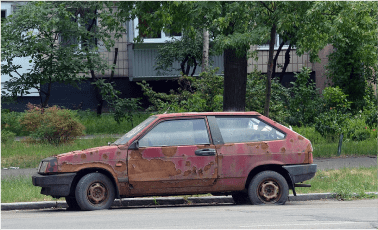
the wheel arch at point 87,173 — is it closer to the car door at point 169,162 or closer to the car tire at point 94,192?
the car tire at point 94,192

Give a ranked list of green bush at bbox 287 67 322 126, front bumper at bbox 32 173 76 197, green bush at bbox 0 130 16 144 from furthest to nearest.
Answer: green bush at bbox 287 67 322 126 < green bush at bbox 0 130 16 144 < front bumper at bbox 32 173 76 197

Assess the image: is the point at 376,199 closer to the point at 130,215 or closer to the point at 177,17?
the point at 130,215

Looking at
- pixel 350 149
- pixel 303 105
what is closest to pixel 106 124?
pixel 303 105

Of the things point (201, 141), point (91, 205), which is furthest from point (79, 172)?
point (201, 141)

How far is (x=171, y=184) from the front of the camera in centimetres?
841

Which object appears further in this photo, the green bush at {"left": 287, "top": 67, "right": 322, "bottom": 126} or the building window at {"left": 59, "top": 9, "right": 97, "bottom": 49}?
the building window at {"left": 59, "top": 9, "right": 97, "bottom": 49}

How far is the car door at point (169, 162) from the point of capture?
27.4 feet

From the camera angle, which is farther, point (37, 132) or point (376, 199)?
point (37, 132)

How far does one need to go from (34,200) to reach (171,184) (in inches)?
102

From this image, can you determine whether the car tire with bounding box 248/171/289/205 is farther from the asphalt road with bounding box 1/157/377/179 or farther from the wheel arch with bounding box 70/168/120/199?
the asphalt road with bounding box 1/157/377/179

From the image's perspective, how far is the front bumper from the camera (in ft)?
26.7

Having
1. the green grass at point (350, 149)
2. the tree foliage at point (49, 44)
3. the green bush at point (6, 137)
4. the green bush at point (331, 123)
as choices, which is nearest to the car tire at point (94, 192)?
the green grass at point (350, 149)

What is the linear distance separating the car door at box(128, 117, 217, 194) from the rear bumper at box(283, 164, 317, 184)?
1.24 m

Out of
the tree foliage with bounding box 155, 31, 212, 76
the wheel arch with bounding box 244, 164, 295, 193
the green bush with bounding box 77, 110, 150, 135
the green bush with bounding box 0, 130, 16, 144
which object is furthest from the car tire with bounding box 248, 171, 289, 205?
the tree foliage with bounding box 155, 31, 212, 76
